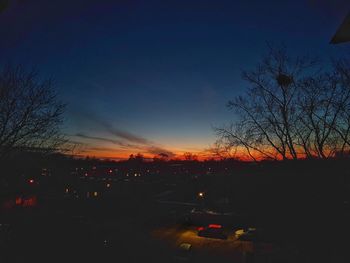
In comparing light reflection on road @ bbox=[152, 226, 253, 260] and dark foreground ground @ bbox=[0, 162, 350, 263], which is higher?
dark foreground ground @ bbox=[0, 162, 350, 263]

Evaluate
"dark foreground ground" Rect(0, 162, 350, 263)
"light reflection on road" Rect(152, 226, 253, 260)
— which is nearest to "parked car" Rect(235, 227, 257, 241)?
"light reflection on road" Rect(152, 226, 253, 260)

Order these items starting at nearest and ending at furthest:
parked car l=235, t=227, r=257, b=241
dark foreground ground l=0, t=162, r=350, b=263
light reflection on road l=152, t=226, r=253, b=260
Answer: dark foreground ground l=0, t=162, r=350, b=263 < light reflection on road l=152, t=226, r=253, b=260 < parked car l=235, t=227, r=257, b=241

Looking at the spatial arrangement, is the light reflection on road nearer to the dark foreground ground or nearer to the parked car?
the dark foreground ground

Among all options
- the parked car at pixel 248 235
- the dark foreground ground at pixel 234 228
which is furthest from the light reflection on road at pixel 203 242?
the parked car at pixel 248 235

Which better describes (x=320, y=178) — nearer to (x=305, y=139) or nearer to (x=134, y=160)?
(x=305, y=139)

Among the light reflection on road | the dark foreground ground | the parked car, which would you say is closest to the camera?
the dark foreground ground

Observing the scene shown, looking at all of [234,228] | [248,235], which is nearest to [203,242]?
[248,235]

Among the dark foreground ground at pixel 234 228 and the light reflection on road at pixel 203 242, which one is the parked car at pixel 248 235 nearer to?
the light reflection on road at pixel 203 242

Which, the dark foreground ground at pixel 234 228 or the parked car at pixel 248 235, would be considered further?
the parked car at pixel 248 235

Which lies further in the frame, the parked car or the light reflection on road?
the parked car

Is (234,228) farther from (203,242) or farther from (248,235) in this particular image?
(203,242)

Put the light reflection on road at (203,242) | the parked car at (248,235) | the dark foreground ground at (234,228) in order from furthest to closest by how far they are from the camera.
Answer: the parked car at (248,235), the light reflection on road at (203,242), the dark foreground ground at (234,228)

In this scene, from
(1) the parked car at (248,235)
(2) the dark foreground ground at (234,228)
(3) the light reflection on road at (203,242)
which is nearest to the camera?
(2) the dark foreground ground at (234,228)

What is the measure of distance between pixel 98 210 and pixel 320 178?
1881 cm
